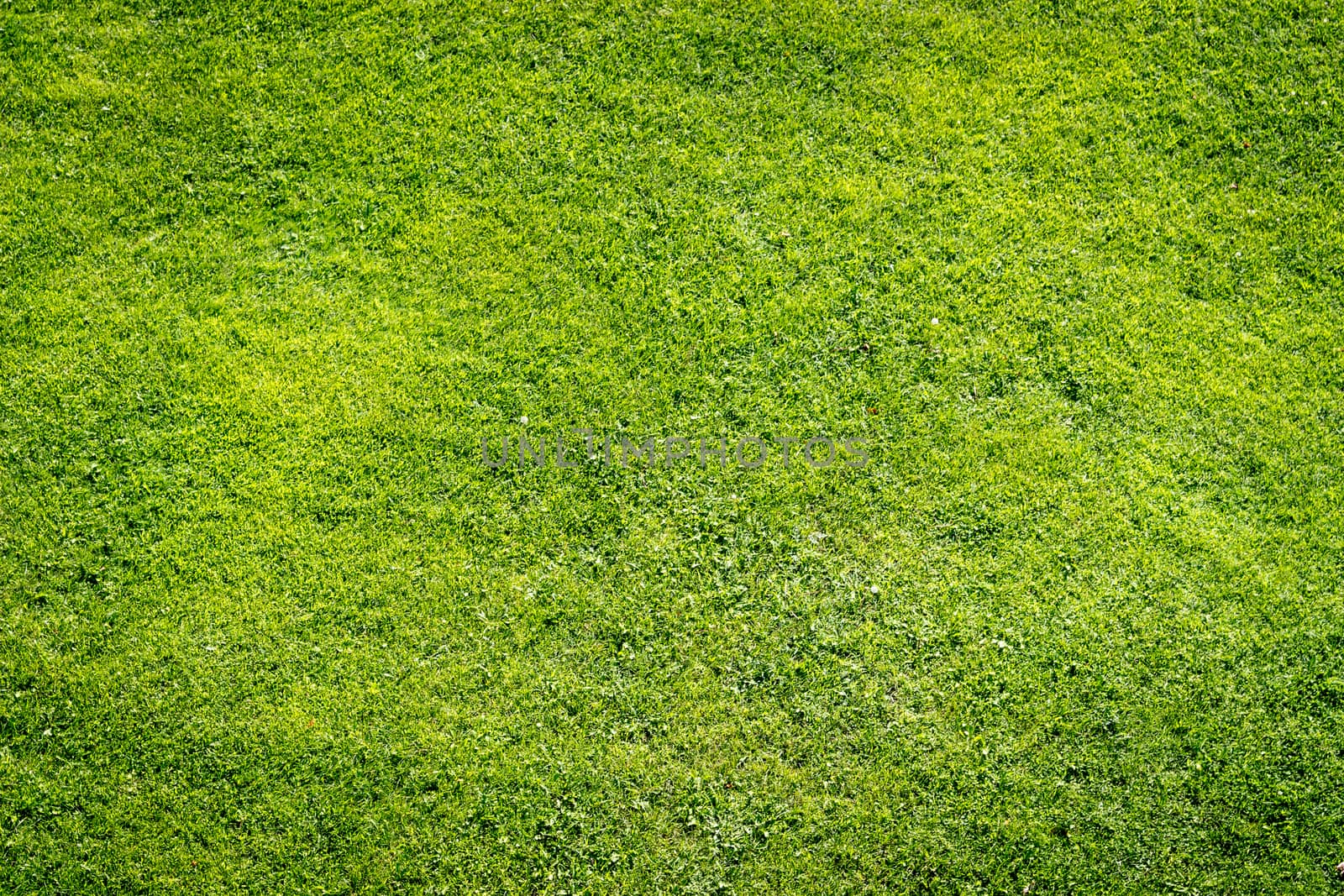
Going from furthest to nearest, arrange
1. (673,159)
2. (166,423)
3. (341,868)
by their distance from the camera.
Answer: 1. (673,159)
2. (166,423)
3. (341,868)

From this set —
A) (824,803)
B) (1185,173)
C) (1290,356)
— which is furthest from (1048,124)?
(824,803)

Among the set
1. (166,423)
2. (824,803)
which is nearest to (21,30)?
(166,423)

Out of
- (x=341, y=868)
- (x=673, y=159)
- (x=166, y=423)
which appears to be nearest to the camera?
(x=341, y=868)

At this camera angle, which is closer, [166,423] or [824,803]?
[824,803]

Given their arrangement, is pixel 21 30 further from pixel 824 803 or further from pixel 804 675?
pixel 824 803

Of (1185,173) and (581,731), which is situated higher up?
(1185,173)

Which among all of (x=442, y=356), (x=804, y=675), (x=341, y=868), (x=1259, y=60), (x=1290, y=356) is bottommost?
(x=341, y=868)

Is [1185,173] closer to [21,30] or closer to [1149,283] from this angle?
[1149,283]
